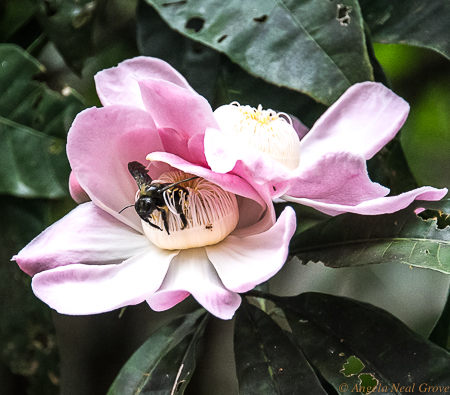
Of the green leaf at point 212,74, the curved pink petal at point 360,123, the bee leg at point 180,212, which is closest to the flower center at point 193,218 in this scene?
the bee leg at point 180,212

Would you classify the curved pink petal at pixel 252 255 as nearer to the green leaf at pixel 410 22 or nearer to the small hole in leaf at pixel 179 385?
the small hole in leaf at pixel 179 385

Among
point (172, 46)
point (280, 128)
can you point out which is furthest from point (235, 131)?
point (172, 46)

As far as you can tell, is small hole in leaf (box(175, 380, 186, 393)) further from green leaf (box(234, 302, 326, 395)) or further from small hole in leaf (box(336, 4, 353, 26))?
small hole in leaf (box(336, 4, 353, 26))

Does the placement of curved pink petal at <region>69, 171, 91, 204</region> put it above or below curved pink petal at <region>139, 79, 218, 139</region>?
below

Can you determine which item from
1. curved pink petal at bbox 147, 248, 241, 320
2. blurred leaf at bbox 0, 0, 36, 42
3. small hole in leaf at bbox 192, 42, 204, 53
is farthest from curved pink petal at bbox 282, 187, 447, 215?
blurred leaf at bbox 0, 0, 36, 42

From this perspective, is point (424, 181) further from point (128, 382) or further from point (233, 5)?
point (128, 382)

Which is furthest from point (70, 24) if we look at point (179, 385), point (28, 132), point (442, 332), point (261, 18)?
point (442, 332)

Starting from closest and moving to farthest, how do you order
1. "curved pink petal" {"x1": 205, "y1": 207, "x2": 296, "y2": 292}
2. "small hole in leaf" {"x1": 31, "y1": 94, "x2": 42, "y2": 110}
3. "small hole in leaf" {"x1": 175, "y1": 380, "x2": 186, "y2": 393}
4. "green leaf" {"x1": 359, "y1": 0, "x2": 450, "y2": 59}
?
"curved pink petal" {"x1": 205, "y1": 207, "x2": 296, "y2": 292} → "small hole in leaf" {"x1": 175, "y1": 380, "x2": 186, "y2": 393} → "green leaf" {"x1": 359, "y1": 0, "x2": 450, "y2": 59} → "small hole in leaf" {"x1": 31, "y1": 94, "x2": 42, "y2": 110}
